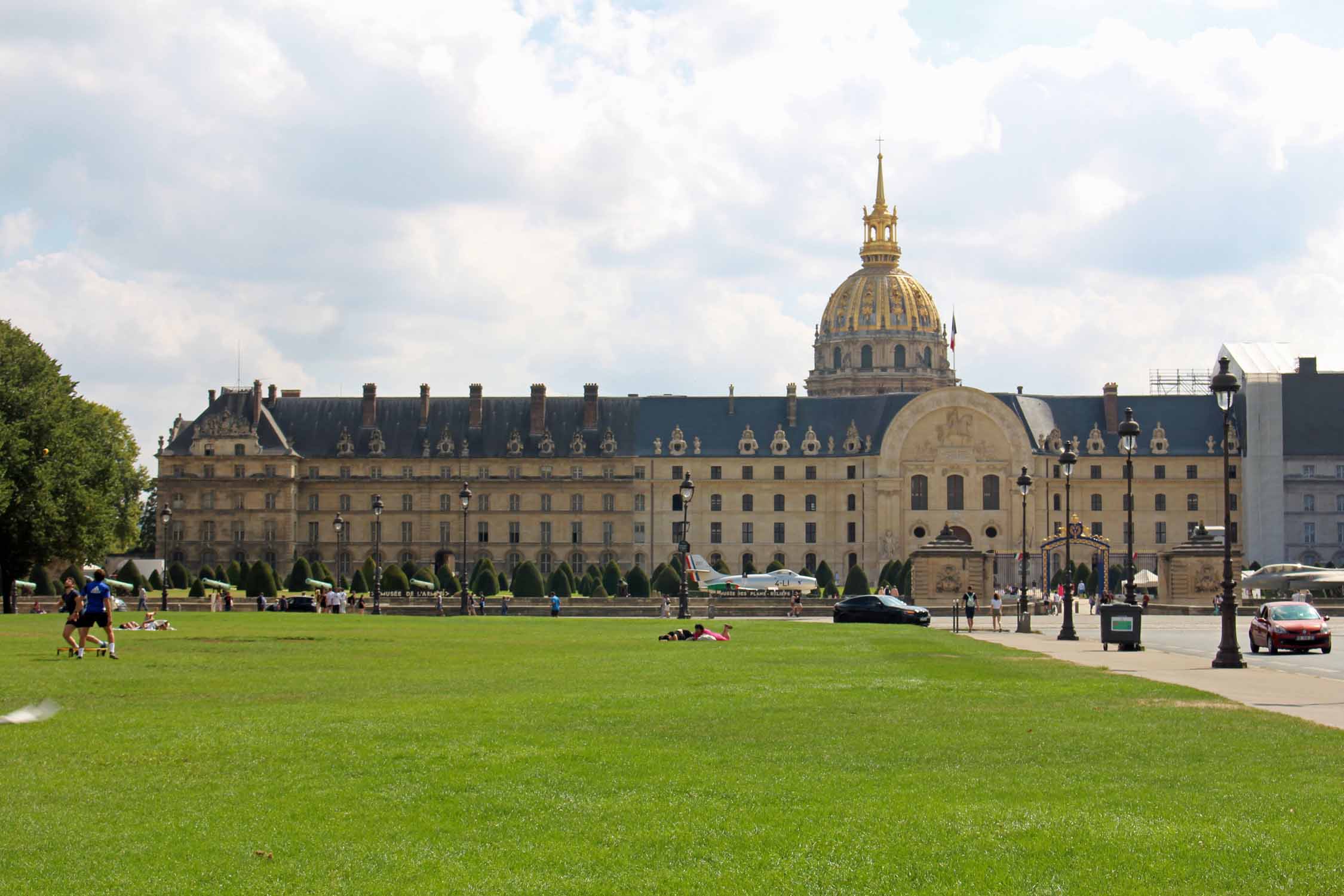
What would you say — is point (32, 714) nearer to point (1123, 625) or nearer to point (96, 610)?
point (96, 610)

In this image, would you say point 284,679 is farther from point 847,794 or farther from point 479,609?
point 479,609

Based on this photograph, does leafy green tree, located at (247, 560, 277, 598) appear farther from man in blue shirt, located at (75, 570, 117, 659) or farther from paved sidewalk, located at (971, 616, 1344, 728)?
man in blue shirt, located at (75, 570, 117, 659)

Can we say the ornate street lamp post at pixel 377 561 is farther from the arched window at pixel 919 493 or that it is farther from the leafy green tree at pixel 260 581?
the arched window at pixel 919 493

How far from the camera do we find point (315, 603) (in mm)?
69812

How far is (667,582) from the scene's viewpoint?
82.4 metres

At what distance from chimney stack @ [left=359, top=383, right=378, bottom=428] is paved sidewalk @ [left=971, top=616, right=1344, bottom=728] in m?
82.8

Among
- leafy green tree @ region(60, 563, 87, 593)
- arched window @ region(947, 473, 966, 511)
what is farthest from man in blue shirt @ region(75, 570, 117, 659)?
arched window @ region(947, 473, 966, 511)

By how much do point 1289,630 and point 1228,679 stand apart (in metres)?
9.95

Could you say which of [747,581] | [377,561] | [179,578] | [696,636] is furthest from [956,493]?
[696,636]

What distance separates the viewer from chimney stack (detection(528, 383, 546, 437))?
119 meters

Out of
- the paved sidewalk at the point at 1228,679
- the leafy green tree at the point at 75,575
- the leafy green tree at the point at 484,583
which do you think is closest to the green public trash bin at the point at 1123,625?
the paved sidewalk at the point at 1228,679

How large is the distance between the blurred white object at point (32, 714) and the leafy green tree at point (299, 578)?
74585mm

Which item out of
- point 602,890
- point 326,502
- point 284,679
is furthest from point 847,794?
point 326,502

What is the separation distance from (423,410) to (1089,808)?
10966 cm
